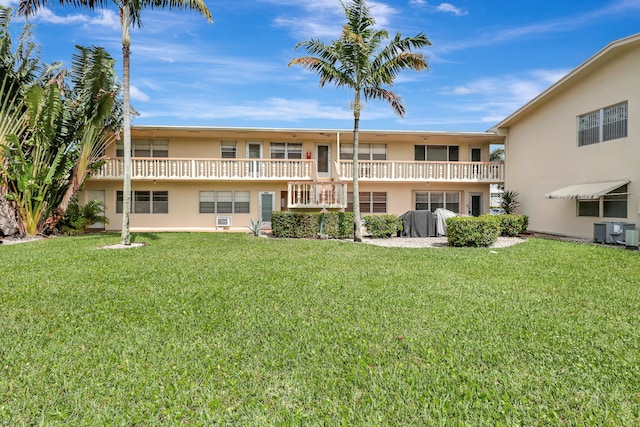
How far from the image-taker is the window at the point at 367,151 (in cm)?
2105

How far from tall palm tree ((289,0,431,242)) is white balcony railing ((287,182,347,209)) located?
3983mm

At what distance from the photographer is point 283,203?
67.3 ft

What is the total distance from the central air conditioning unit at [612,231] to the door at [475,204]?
825cm

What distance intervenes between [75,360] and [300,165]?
16.1m

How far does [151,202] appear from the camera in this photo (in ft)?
65.6

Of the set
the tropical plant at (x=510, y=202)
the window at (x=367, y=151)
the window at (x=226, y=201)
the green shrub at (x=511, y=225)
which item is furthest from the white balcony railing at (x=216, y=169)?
the tropical plant at (x=510, y=202)

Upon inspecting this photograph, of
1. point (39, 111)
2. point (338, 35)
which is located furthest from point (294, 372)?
point (39, 111)

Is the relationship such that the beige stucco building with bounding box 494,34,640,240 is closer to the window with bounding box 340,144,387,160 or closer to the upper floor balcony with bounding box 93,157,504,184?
the upper floor balcony with bounding box 93,157,504,184

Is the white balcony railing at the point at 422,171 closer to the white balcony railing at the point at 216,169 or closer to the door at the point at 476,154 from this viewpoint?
the door at the point at 476,154

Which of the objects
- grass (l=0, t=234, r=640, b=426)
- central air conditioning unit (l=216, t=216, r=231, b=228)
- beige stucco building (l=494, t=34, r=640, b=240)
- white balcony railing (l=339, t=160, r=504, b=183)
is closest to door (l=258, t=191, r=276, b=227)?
central air conditioning unit (l=216, t=216, r=231, b=228)

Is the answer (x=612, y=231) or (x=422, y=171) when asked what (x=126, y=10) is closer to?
(x=422, y=171)

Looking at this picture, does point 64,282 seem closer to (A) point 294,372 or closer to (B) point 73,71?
(A) point 294,372

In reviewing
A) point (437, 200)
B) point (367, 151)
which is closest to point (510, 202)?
point (437, 200)

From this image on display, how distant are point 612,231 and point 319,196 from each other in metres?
10.9
